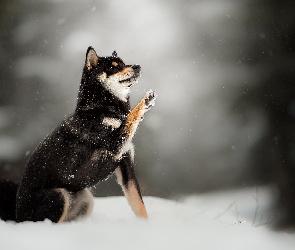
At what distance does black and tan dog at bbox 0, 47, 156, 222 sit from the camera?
964mm

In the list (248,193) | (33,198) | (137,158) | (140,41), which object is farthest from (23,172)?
(248,193)

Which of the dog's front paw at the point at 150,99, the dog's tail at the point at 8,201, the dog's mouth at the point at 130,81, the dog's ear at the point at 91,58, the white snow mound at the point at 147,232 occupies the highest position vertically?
the dog's ear at the point at 91,58

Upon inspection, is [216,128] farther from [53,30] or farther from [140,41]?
[53,30]

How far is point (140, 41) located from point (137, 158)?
30cm

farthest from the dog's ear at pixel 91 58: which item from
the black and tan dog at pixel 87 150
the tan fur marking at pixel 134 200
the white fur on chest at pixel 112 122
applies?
the tan fur marking at pixel 134 200

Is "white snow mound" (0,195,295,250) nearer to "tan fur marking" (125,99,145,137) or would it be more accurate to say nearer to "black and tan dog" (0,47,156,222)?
"black and tan dog" (0,47,156,222)

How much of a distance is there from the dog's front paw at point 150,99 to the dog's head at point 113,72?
0.04m

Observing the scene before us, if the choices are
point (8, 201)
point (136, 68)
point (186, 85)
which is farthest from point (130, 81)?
point (8, 201)

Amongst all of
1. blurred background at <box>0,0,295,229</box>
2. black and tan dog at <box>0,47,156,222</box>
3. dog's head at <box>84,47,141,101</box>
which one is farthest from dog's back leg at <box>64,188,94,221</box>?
dog's head at <box>84,47,141,101</box>

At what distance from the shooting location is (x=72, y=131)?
99cm

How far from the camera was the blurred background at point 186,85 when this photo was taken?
1045mm

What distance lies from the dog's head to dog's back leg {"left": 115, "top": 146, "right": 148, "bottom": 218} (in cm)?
15

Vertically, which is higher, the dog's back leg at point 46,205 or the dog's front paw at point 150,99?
the dog's front paw at point 150,99

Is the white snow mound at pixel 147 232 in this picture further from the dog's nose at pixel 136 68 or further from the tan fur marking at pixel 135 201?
the dog's nose at pixel 136 68
